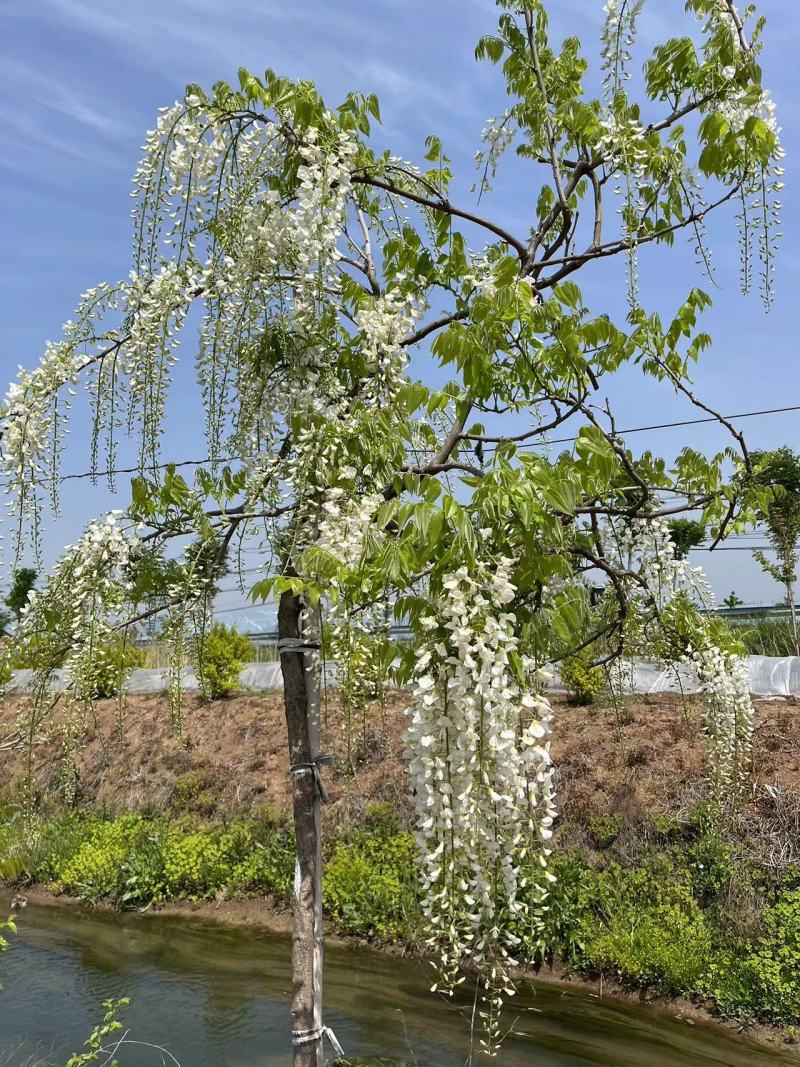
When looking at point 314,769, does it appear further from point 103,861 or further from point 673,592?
point 103,861

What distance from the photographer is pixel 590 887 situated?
6277 mm

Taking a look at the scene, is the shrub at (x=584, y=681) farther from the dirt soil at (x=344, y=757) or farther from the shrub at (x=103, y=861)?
the shrub at (x=103, y=861)

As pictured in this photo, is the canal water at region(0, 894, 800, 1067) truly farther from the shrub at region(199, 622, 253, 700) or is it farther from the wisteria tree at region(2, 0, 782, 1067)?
the shrub at region(199, 622, 253, 700)

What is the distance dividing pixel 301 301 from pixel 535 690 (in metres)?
1.48

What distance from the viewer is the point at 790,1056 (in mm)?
4934

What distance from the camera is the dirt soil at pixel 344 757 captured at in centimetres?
708

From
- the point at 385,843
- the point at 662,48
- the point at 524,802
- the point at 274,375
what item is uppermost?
the point at 662,48

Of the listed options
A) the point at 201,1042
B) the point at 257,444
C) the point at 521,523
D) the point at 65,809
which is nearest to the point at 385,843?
the point at 201,1042

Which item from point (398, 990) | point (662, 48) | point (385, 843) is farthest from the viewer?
point (385, 843)

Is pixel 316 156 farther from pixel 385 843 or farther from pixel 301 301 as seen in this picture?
pixel 385 843

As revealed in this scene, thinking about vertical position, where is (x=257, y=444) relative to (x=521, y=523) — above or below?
above

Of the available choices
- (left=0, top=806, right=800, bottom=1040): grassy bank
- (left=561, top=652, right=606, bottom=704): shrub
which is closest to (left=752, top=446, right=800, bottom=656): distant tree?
(left=561, top=652, right=606, bottom=704): shrub

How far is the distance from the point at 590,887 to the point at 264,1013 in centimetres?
243

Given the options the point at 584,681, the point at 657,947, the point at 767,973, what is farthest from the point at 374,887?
the point at 584,681
